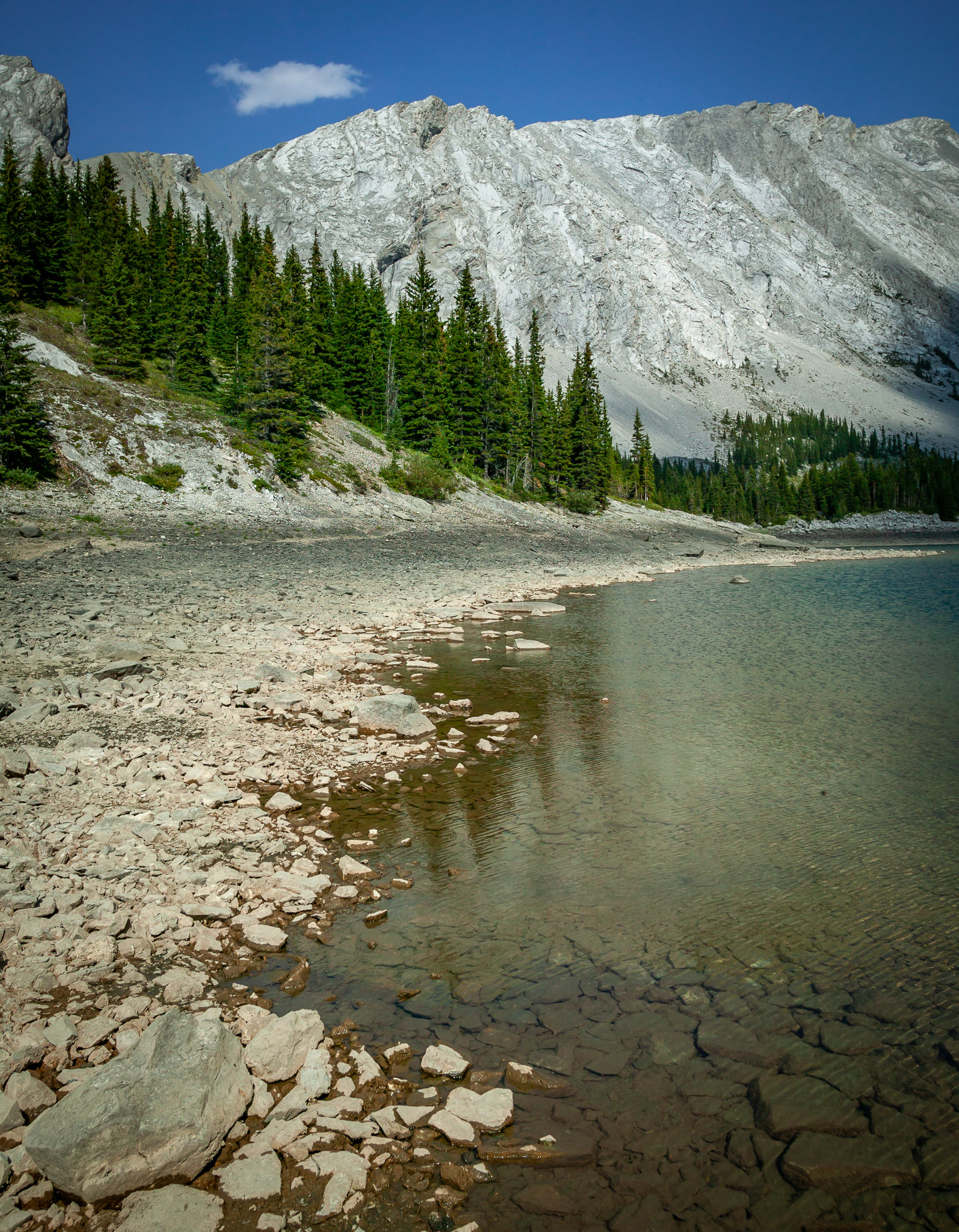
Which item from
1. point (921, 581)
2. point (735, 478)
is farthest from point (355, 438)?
point (735, 478)

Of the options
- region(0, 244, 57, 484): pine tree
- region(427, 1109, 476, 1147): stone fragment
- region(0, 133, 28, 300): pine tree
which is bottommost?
region(427, 1109, 476, 1147): stone fragment

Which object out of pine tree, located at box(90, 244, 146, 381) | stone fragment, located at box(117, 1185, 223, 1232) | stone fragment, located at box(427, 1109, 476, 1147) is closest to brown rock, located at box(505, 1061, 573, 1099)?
stone fragment, located at box(427, 1109, 476, 1147)

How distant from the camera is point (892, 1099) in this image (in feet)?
14.9

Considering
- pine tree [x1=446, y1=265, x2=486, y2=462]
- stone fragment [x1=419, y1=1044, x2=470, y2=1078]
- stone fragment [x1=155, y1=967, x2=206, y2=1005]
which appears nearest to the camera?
stone fragment [x1=419, y1=1044, x2=470, y2=1078]

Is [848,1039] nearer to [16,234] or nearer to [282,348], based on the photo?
[282,348]

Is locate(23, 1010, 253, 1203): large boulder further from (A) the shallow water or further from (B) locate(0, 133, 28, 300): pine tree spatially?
(B) locate(0, 133, 28, 300): pine tree

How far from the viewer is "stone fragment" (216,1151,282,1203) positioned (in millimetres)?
3713

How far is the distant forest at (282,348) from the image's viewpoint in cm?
4991

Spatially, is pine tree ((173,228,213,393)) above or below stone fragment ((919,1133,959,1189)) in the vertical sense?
above

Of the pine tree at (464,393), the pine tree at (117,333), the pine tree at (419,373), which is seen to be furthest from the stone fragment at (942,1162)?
the pine tree at (464,393)

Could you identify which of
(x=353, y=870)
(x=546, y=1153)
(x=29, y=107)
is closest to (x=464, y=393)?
(x=353, y=870)

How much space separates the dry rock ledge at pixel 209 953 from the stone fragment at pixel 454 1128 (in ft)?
0.04

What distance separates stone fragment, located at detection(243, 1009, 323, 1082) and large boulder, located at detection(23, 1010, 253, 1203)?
0.21 m

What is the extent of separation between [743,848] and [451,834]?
343 centimetres
